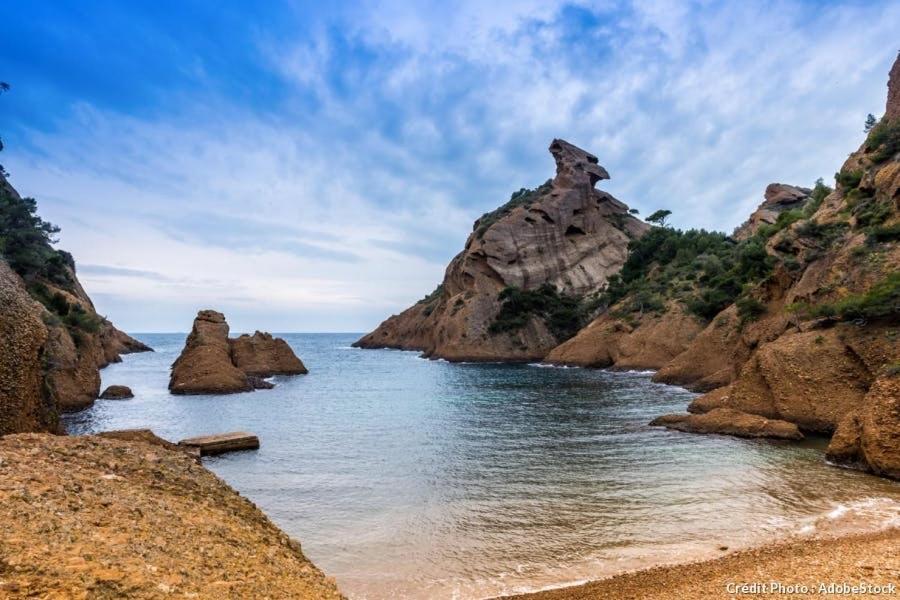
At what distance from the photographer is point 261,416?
88.7ft

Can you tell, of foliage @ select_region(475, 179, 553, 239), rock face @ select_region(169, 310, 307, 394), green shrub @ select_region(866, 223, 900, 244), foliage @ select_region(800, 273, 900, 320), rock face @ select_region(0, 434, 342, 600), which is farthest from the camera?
foliage @ select_region(475, 179, 553, 239)

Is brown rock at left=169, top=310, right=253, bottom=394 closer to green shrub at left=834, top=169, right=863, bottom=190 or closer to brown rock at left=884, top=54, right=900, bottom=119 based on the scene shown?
green shrub at left=834, top=169, right=863, bottom=190

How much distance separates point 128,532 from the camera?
5219 mm

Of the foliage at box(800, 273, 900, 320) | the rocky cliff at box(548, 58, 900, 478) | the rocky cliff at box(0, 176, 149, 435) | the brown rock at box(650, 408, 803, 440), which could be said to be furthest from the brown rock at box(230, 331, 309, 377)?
the foliage at box(800, 273, 900, 320)

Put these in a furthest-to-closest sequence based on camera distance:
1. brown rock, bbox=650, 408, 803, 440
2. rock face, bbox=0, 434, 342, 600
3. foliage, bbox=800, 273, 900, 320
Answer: brown rock, bbox=650, 408, 803, 440 → foliage, bbox=800, 273, 900, 320 → rock face, bbox=0, 434, 342, 600

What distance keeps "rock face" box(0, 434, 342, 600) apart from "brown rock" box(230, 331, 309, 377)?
139ft

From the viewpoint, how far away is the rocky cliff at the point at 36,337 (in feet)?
38.5

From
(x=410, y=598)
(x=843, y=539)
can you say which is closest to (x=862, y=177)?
(x=843, y=539)

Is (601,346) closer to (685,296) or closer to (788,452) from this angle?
(685,296)

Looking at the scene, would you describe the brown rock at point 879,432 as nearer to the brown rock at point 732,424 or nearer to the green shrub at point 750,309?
the brown rock at point 732,424

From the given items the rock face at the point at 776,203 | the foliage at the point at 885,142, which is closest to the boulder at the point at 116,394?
the foliage at the point at 885,142

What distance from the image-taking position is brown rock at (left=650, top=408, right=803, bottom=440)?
18.1 metres

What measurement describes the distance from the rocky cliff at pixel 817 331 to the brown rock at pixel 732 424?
0.05 meters

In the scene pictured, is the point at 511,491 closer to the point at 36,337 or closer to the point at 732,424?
the point at 732,424
